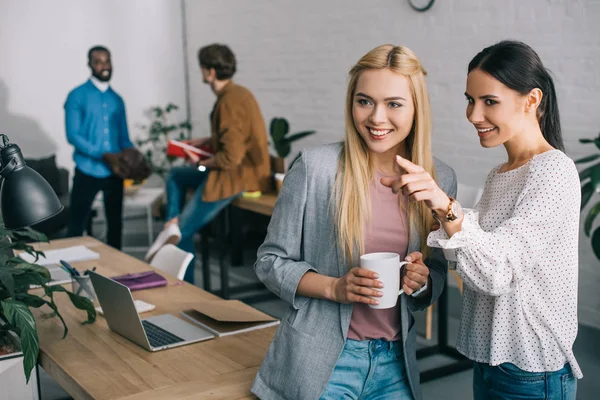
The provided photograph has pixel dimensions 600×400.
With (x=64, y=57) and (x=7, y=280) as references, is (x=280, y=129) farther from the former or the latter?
(x=7, y=280)

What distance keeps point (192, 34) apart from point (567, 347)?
672 centimetres

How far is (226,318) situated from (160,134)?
575 cm

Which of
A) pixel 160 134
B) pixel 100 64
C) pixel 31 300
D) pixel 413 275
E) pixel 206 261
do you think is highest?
pixel 100 64

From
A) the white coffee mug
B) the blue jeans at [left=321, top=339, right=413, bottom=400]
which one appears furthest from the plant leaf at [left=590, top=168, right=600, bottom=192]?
the white coffee mug

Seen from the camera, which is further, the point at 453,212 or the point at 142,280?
the point at 142,280

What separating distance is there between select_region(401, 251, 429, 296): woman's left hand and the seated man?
2.94 metres

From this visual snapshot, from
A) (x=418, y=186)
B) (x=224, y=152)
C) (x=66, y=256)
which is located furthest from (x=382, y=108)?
(x=224, y=152)

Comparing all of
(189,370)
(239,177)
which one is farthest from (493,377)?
(239,177)

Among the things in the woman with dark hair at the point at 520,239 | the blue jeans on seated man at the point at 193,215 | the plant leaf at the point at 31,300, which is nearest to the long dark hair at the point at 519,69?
the woman with dark hair at the point at 520,239

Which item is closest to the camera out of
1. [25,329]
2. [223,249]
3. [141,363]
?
[25,329]

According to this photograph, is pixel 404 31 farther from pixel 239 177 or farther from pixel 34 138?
pixel 34 138

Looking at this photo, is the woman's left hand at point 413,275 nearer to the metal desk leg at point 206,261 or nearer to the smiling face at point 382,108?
the smiling face at point 382,108

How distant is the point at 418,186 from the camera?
4.10ft

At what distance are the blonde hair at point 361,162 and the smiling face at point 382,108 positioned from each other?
0.7 inches
